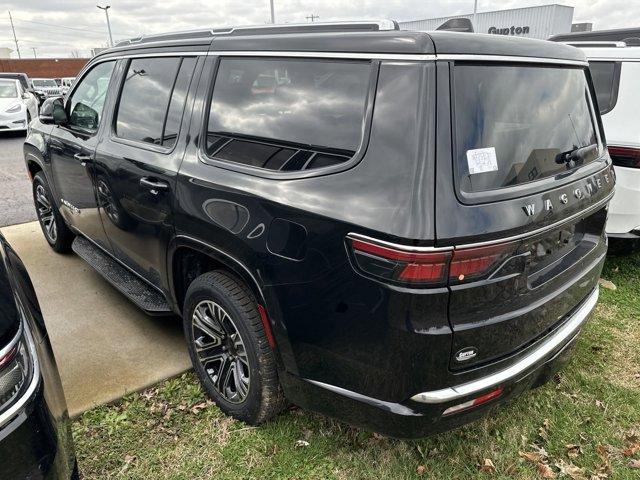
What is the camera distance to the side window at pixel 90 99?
3645 millimetres

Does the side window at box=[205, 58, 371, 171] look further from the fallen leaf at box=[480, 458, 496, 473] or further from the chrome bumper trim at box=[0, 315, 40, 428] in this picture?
the fallen leaf at box=[480, 458, 496, 473]

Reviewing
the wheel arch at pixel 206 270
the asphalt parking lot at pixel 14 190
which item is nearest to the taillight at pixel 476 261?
the wheel arch at pixel 206 270

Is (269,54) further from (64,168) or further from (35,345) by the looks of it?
(64,168)

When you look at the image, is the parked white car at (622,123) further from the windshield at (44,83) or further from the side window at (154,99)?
the windshield at (44,83)

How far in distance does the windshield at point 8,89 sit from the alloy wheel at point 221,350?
14.2 meters

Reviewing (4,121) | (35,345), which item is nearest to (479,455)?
(35,345)

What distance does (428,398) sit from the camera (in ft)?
6.05

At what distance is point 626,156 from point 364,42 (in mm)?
3093

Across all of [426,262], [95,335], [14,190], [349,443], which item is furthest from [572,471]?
[14,190]

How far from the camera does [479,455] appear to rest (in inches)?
98.7

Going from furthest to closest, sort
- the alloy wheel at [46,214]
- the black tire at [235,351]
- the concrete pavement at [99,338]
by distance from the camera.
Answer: the alloy wheel at [46,214]
the concrete pavement at [99,338]
the black tire at [235,351]

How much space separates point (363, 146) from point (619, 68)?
11.5 feet

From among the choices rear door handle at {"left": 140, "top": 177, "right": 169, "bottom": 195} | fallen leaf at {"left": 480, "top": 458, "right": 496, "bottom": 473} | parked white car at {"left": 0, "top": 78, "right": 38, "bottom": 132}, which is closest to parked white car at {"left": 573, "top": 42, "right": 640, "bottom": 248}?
fallen leaf at {"left": 480, "top": 458, "right": 496, "bottom": 473}

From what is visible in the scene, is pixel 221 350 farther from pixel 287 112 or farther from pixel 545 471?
pixel 545 471
